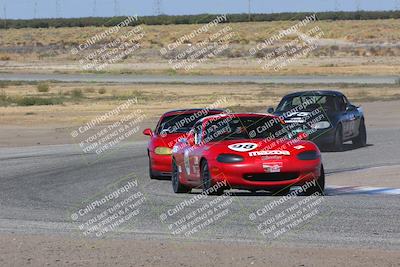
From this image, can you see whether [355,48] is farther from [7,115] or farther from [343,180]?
[343,180]

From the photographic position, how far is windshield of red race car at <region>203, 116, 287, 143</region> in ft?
53.8

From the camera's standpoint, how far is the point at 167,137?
66.2ft

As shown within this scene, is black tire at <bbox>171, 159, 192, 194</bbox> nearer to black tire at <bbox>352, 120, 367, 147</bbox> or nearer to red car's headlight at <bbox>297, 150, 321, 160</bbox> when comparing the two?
red car's headlight at <bbox>297, 150, 321, 160</bbox>

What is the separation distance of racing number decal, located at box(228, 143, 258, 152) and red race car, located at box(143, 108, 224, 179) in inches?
152

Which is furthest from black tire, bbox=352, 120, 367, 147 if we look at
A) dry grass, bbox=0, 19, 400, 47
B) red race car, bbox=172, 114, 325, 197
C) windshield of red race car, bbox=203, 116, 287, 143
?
dry grass, bbox=0, 19, 400, 47

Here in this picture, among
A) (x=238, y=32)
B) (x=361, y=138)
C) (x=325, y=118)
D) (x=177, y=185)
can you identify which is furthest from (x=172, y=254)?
(x=238, y=32)

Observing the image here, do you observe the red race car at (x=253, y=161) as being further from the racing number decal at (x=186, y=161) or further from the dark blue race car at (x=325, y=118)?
the dark blue race car at (x=325, y=118)

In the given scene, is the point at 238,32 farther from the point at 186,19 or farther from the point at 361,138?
the point at 361,138

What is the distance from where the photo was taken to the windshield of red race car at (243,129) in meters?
16.4

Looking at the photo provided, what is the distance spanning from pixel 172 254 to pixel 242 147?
5.30m

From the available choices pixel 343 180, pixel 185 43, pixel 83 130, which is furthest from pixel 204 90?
pixel 185 43

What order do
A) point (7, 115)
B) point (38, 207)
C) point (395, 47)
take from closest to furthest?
point (38, 207)
point (7, 115)
point (395, 47)

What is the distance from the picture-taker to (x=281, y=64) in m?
80.1

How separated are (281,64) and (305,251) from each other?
230ft
